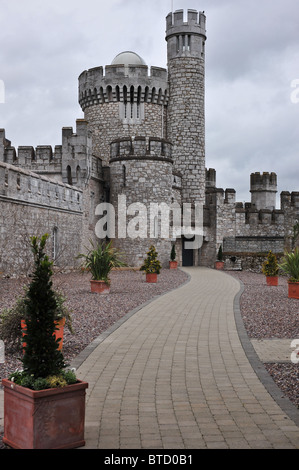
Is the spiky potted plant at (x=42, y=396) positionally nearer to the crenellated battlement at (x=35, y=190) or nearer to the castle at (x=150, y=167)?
the crenellated battlement at (x=35, y=190)

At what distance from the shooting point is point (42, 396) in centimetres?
417

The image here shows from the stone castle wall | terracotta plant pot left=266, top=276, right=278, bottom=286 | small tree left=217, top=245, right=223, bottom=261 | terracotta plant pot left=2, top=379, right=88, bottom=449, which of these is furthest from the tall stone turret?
terracotta plant pot left=2, top=379, right=88, bottom=449

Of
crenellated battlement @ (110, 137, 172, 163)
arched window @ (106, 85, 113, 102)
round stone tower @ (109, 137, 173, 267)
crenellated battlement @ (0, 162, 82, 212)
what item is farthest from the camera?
arched window @ (106, 85, 113, 102)

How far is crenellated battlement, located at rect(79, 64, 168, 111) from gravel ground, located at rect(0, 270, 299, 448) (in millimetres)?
17427

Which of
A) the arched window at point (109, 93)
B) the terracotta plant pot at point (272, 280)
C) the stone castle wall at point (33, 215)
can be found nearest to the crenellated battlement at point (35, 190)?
the stone castle wall at point (33, 215)

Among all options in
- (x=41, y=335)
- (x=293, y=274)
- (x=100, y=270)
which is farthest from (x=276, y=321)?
(x=41, y=335)

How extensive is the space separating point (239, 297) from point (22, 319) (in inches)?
359

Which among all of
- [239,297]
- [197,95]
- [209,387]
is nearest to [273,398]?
Answer: [209,387]

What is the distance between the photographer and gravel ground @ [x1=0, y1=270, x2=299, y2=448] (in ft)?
23.1

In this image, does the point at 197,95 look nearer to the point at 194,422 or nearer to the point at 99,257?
the point at 99,257

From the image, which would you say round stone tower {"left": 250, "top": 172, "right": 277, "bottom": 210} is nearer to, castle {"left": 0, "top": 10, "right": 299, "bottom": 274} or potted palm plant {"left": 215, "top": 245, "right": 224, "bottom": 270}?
castle {"left": 0, "top": 10, "right": 299, "bottom": 274}

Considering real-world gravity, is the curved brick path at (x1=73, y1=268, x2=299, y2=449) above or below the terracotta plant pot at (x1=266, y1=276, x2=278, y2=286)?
below

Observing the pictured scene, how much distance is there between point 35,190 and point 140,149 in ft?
34.7

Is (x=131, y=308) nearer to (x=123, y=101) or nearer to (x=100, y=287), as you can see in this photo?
(x=100, y=287)
